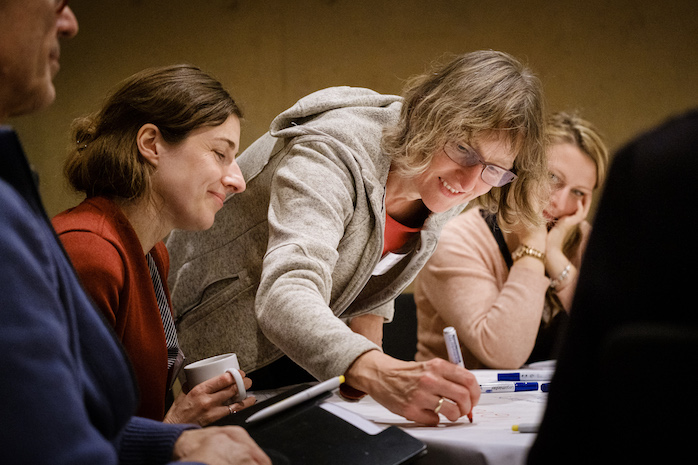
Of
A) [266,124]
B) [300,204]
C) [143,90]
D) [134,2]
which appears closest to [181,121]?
[143,90]

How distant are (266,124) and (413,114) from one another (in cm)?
181

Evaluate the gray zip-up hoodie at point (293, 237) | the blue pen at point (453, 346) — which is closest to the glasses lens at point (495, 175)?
the gray zip-up hoodie at point (293, 237)

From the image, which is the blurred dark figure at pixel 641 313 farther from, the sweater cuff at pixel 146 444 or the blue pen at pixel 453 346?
the blue pen at pixel 453 346

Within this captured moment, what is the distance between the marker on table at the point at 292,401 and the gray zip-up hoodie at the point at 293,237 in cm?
19

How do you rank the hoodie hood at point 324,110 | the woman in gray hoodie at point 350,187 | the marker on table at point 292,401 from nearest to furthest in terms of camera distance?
the marker on table at point 292,401, the woman in gray hoodie at point 350,187, the hoodie hood at point 324,110

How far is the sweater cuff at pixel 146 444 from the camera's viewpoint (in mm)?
791

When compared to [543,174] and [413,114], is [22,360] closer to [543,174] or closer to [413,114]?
[413,114]

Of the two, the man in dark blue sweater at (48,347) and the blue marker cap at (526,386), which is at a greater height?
the man in dark blue sweater at (48,347)

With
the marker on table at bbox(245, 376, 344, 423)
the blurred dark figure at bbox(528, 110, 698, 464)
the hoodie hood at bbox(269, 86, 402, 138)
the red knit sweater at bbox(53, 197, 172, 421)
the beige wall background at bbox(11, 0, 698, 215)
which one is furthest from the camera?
the beige wall background at bbox(11, 0, 698, 215)

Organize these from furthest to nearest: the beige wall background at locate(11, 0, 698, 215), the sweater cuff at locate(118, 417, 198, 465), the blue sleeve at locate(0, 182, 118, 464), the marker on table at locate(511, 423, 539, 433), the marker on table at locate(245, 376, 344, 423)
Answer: the beige wall background at locate(11, 0, 698, 215) → the marker on table at locate(511, 423, 539, 433) → the marker on table at locate(245, 376, 344, 423) → the sweater cuff at locate(118, 417, 198, 465) → the blue sleeve at locate(0, 182, 118, 464)

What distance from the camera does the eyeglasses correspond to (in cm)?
155

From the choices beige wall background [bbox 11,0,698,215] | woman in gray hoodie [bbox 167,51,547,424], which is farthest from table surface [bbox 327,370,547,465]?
beige wall background [bbox 11,0,698,215]

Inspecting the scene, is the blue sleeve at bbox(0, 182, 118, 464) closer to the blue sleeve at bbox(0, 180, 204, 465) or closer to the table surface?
the blue sleeve at bbox(0, 180, 204, 465)

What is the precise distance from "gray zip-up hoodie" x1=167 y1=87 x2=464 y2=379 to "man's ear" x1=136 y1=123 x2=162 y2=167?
0.27 metres
